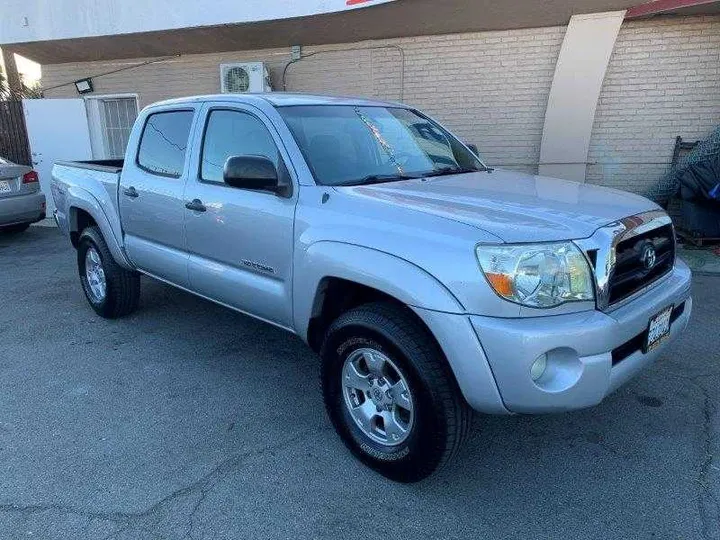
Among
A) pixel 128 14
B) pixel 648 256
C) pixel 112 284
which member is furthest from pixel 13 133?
pixel 648 256

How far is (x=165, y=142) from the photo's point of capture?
441 cm

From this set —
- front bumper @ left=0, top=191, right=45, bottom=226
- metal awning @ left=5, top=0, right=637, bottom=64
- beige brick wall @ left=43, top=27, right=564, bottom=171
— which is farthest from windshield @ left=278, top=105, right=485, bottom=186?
front bumper @ left=0, top=191, right=45, bottom=226

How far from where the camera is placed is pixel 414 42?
8.79 metres

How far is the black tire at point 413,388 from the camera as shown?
2.54m

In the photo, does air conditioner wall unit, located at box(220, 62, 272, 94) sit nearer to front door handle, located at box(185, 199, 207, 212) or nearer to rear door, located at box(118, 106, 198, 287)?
rear door, located at box(118, 106, 198, 287)

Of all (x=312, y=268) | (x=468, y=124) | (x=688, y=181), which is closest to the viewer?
(x=312, y=268)

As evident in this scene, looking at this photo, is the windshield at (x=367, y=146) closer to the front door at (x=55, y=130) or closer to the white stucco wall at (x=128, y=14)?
the white stucco wall at (x=128, y=14)

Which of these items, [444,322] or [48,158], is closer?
[444,322]

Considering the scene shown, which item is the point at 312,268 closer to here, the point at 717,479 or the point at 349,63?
the point at 717,479

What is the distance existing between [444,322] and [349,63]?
25.5 feet

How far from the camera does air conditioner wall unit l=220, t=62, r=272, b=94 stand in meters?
9.62

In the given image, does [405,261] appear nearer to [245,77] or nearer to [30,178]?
[245,77]

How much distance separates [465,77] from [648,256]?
641cm

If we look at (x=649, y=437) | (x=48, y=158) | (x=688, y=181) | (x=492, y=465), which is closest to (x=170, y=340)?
(x=492, y=465)
